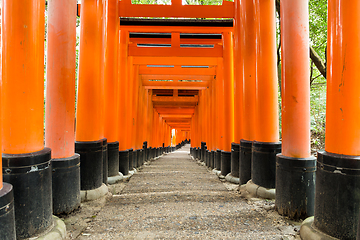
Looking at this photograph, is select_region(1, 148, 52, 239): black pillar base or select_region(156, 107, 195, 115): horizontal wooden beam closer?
select_region(1, 148, 52, 239): black pillar base

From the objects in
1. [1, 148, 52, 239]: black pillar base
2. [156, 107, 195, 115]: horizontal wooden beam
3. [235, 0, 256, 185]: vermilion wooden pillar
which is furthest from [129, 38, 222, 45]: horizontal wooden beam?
[156, 107, 195, 115]: horizontal wooden beam

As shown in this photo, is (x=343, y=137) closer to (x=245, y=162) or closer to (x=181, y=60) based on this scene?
(x=245, y=162)

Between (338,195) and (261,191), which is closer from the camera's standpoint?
(338,195)

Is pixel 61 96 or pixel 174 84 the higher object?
pixel 174 84

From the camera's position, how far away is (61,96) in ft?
11.9

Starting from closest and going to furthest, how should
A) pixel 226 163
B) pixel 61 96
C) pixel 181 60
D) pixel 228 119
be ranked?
pixel 61 96 < pixel 226 163 < pixel 228 119 < pixel 181 60

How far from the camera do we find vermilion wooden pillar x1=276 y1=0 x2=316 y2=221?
11.0ft

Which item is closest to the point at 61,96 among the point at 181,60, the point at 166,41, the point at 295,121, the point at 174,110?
the point at 295,121

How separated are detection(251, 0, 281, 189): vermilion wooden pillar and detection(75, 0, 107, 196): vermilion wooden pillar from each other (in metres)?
2.73

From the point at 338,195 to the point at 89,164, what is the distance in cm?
360

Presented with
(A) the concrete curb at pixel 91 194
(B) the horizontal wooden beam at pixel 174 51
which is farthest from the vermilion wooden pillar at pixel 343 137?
(B) the horizontal wooden beam at pixel 174 51

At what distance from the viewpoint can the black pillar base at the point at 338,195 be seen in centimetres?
242

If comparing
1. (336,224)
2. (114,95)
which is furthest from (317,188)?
(114,95)

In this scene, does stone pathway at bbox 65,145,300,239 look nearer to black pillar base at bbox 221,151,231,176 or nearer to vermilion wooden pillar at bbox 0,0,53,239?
vermilion wooden pillar at bbox 0,0,53,239
